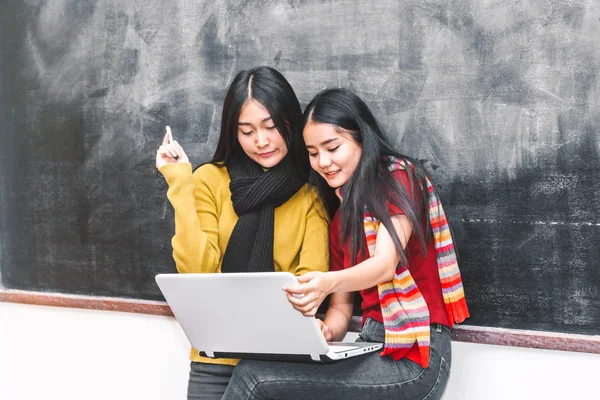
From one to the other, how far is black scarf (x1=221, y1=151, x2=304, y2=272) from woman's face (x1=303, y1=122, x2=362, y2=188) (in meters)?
0.16

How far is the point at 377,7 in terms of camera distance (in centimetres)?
161

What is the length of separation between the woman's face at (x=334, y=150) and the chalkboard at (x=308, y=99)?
241mm

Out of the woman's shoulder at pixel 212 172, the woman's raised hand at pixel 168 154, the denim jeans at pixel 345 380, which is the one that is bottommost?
the denim jeans at pixel 345 380

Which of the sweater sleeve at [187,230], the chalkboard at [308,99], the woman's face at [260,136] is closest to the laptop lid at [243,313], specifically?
the sweater sleeve at [187,230]

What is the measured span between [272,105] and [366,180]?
0.30 metres

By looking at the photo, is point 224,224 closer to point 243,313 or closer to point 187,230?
point 187,230

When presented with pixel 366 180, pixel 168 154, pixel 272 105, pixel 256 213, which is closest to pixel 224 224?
pixel 256 213

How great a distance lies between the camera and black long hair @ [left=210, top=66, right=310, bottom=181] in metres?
1.52

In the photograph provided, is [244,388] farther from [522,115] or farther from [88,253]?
[88,253]

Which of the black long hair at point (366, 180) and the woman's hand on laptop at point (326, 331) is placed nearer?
the black long hair at point (366, 180)

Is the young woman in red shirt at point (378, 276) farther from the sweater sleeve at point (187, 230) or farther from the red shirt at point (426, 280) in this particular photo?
the sweater sleeve at point (187, 230)

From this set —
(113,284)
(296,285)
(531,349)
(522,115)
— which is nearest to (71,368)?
(113,284)

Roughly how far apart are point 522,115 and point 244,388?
2.67ft

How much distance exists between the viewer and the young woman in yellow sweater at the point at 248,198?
1.53 m
